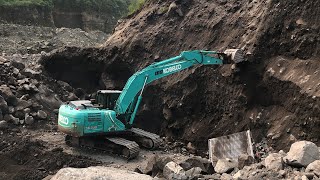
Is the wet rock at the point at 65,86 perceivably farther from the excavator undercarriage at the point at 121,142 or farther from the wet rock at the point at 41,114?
the excavator undercarriage at the point at 121,142

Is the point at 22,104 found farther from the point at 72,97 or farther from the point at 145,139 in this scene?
the point at 145,139

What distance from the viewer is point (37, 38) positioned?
35.0 m

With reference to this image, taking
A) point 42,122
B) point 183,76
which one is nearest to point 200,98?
point 183,76

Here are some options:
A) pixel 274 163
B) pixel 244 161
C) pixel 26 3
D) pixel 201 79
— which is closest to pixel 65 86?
pixel 201 79

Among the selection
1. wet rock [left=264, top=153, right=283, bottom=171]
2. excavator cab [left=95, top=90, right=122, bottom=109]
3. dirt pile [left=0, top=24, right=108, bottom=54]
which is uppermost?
dirt pile [left=0, top=24, right=108, bottom=54]

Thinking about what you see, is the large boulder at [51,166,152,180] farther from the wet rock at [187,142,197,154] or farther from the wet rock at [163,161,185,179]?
the wet rock at [187,142,197,154]

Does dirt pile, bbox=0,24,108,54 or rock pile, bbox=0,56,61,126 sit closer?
rock pile, bbox=0,56,61,126

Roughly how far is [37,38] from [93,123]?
24969mm

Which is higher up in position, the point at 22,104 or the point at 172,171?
the point at 22,104

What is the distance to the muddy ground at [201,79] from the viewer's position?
38.1 ft

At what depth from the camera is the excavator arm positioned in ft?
41.1

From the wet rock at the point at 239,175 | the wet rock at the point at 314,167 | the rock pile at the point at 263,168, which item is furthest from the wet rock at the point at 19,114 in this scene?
the wet rock at the point at 314,167

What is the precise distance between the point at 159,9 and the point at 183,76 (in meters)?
3.78

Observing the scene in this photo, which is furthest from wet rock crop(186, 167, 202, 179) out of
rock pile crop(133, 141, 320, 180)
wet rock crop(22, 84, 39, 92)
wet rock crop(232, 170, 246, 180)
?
wet rock crop(22, 84, 39, 92)
